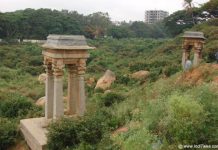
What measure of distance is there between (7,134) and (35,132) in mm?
1193

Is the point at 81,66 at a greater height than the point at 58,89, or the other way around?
the point at 81,66

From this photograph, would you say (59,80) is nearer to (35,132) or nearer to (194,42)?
(35,132)

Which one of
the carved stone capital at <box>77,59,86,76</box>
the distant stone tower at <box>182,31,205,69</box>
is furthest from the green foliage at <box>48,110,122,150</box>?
the distant stone tower at <box>182,31,205,69</box>

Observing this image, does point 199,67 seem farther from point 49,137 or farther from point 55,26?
point 55,26

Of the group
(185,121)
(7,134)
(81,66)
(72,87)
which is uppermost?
(81,66)

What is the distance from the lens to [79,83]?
11.6 meters

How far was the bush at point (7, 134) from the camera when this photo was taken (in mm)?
11469

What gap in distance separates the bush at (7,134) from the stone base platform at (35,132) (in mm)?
360

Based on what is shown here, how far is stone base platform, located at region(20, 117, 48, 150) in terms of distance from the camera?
10253 millimetres

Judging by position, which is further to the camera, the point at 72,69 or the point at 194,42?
the point at 194,42

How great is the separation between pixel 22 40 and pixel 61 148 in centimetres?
4885

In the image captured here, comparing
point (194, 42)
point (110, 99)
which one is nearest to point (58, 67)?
point (110, 99)

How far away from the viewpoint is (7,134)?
457 inches

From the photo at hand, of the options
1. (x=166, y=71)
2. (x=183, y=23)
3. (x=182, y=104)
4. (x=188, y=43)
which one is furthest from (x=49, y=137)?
(x=183, y=23)
